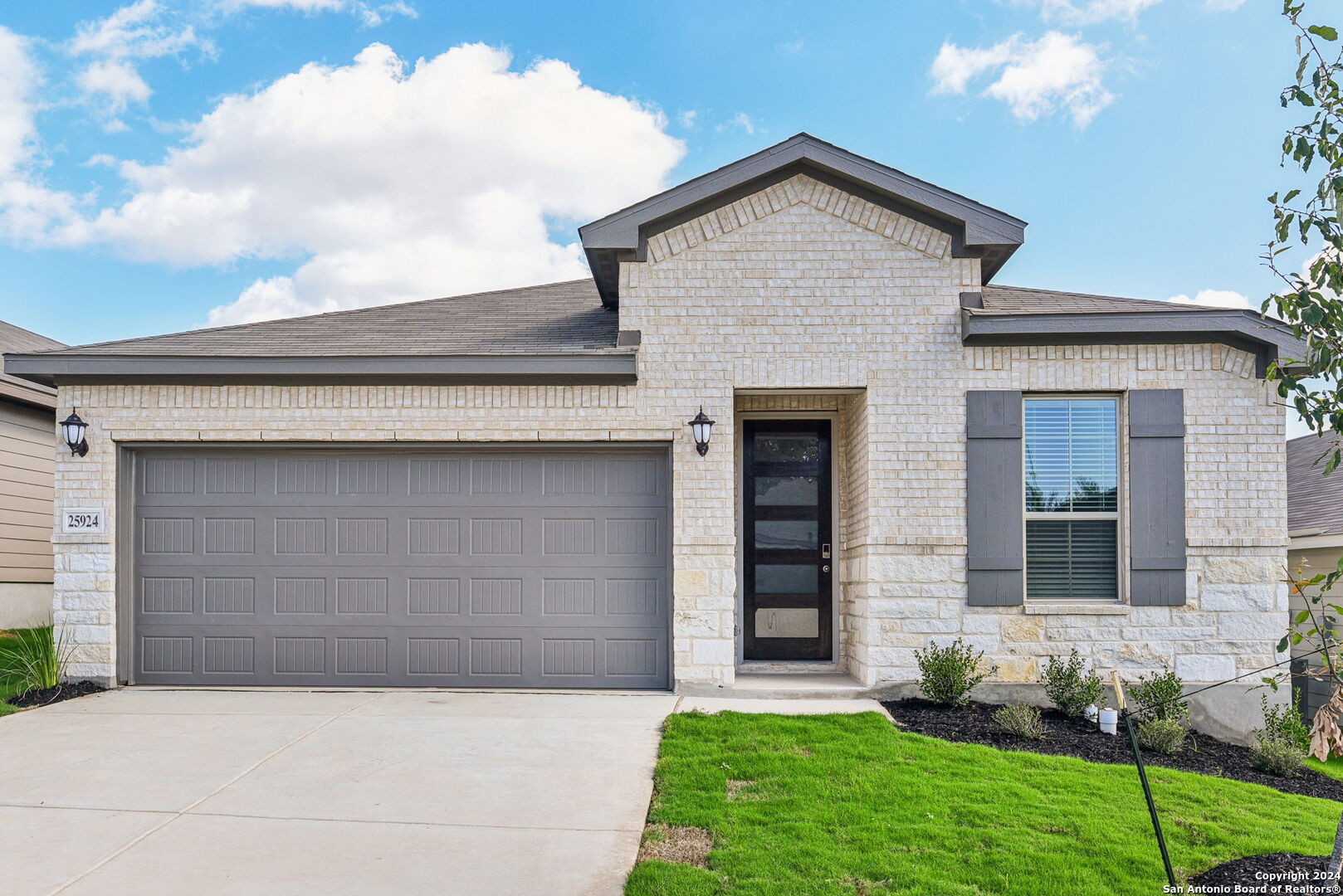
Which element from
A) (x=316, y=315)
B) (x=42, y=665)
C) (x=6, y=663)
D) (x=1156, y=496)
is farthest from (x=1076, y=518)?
(x=6, y=663)

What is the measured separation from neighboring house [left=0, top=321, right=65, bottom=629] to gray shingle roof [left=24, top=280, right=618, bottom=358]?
461cm

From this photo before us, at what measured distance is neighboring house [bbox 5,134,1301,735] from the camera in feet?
26.1

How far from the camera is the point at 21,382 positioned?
12039mm

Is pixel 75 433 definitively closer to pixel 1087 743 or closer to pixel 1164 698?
pixel 1087 743

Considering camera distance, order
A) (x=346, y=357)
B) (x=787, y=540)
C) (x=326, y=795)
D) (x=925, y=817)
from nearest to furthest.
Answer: (x=925, y=817)
(x=326, y=795)
(x=346, y=357)
(x=787, y=540)

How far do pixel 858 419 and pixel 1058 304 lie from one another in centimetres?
225

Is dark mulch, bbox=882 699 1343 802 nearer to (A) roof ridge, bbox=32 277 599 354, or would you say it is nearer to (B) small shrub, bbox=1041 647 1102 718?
(B) small shrub, bbox=1041 647 1102 718

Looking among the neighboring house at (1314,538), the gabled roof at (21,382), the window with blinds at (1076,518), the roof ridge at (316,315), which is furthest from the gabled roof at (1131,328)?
the gabled roof at (21,382)

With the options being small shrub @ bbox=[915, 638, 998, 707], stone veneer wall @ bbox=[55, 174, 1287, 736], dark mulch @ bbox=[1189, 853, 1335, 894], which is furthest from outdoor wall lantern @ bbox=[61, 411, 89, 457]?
dark mulch @ bbox=[1189, 853, 1335, 894]

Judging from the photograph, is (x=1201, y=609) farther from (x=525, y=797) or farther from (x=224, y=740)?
(x=224, y=740)

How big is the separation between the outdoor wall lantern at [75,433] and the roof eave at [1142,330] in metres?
8.17

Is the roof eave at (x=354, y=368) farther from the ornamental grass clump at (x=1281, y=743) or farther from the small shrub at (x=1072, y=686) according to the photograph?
the ornamental grass clump at (x=1281, y=743)

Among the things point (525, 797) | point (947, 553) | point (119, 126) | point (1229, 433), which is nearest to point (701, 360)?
point (947, 553)

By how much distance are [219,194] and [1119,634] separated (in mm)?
19131
